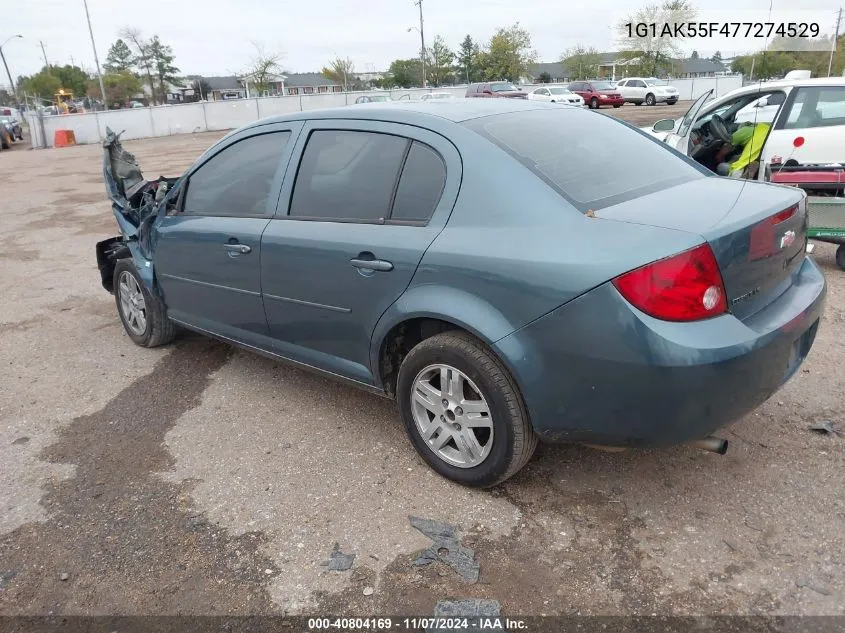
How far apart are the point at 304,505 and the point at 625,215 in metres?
1.86

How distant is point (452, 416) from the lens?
9.70 feet

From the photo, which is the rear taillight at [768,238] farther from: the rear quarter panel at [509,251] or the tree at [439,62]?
the tree at [439,62]

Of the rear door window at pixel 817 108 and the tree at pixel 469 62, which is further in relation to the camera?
the tree at pixel 469 62

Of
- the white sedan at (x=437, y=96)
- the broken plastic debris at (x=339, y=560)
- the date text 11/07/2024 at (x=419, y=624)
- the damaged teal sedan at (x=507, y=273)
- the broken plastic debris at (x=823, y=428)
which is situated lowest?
the date text 11/07/2024 at (x=419, y=624)

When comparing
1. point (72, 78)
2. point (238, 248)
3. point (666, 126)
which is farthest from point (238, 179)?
point (72, 78)

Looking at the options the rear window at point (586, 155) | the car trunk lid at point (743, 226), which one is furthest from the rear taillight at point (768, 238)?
the rear window at point (586, 155)

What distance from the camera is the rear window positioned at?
2802 millimetres

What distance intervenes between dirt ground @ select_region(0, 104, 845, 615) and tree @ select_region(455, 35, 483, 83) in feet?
234

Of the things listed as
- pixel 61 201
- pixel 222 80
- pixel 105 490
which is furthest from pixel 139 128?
pixel 222 80

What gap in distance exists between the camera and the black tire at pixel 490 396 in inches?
106

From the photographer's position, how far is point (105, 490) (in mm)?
3193

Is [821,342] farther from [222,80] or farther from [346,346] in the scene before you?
[222,80]

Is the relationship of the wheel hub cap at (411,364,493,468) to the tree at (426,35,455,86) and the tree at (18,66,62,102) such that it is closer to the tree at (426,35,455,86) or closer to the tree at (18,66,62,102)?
the tree at (426,35,455,86)

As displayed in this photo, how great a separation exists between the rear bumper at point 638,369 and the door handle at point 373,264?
667 mm
